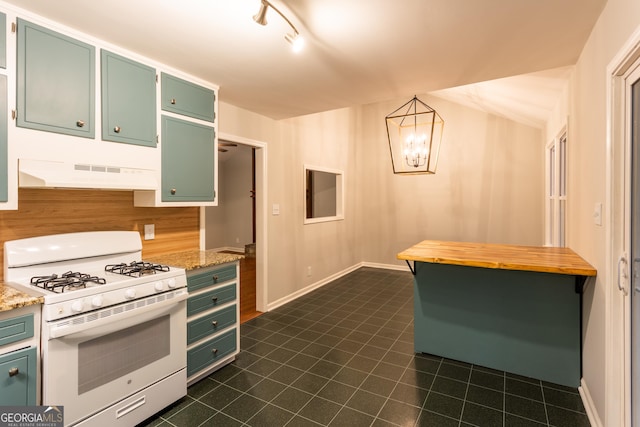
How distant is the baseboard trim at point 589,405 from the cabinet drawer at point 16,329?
10.0 ft

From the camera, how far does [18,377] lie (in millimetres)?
1504

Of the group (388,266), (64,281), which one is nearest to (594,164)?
(64,281)

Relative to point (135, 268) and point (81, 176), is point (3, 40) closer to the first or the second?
point (81, 176)

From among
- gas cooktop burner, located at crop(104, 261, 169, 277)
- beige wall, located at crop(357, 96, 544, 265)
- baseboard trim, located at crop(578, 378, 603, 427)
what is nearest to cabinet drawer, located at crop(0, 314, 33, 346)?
gas cooktop burner, located at crop(104, 261, 169, 277)

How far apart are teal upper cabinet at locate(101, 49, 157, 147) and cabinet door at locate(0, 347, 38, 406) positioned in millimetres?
1325

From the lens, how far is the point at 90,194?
7.58 feet

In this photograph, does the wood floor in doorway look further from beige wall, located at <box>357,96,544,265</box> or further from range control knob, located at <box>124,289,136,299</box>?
beige wall, located at <box>357,96,544,265</box>

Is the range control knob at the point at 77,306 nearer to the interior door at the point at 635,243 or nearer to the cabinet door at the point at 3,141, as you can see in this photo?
the cabinet door at the point at 3,141

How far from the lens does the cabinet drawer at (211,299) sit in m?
2.36

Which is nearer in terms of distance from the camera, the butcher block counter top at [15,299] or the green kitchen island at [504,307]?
the butcher block counter top at [15,299]

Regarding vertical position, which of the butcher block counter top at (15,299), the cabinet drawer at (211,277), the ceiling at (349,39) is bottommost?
the cabinet drawer at (211,277)

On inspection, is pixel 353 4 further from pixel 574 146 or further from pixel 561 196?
pixel 561 196

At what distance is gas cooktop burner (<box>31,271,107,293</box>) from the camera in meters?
1.73

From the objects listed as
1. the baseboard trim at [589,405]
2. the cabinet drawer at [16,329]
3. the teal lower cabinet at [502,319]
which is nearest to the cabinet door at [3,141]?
the cabinet drawer at [16,329]
